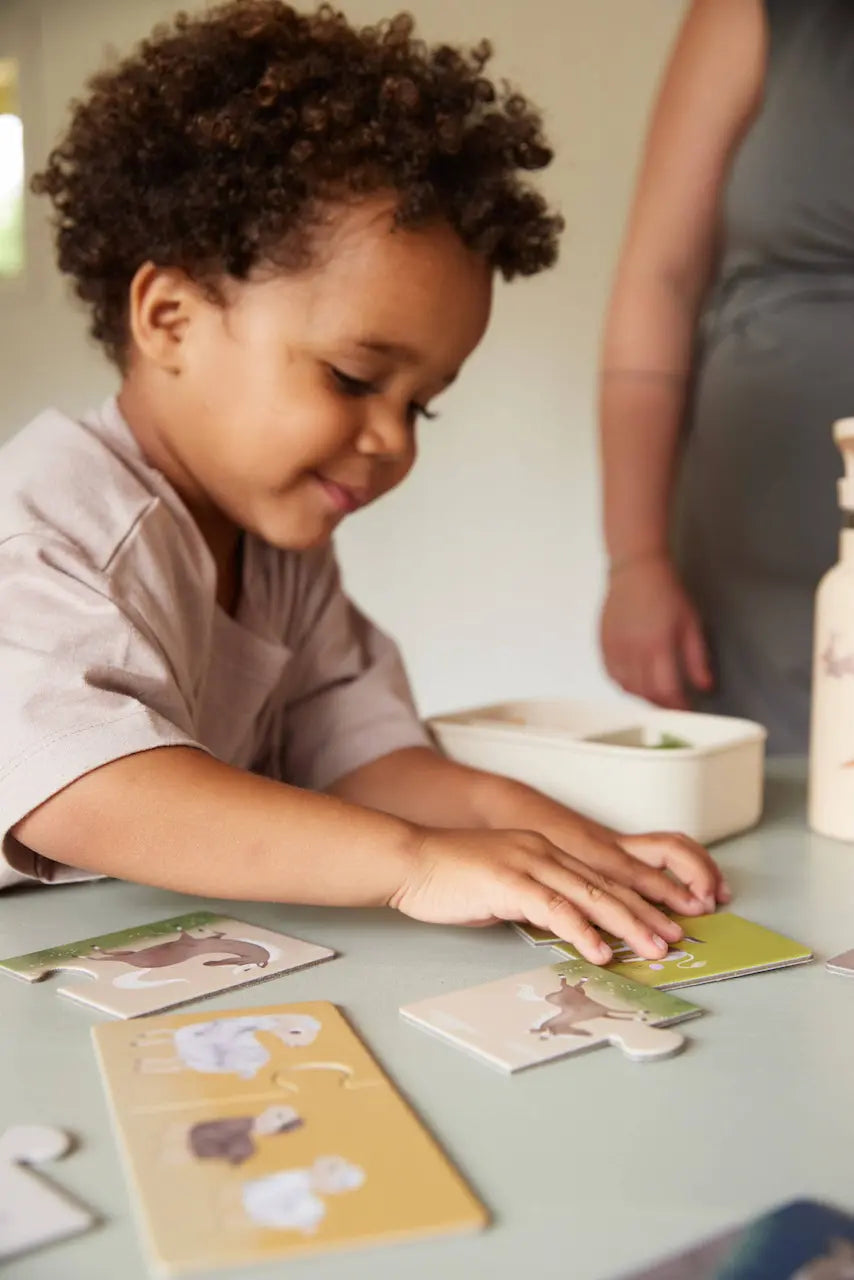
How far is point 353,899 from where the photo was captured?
0.61 meters

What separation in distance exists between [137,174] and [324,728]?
42 cm

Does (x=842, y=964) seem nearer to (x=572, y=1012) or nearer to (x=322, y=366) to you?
(x=572, y=1012)

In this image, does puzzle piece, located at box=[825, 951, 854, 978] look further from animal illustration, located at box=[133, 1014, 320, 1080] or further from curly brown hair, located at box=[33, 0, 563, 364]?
curly brown hair, located at box=[33, 0, 563, 364]

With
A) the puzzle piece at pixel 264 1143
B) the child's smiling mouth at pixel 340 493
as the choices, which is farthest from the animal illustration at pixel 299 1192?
the child's smiling mouth at pixel 340 493

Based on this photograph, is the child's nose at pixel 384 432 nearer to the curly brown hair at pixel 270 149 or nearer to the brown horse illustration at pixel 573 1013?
the curly brown hair at pixel 270 149

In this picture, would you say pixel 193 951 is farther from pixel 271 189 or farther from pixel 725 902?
pixel 271 189

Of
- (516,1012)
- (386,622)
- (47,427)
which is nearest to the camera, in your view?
(516,1012)

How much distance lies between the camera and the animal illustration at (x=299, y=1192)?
0.34 meters

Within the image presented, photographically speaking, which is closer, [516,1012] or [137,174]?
[516,1012]

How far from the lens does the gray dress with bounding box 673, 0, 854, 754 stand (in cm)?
104

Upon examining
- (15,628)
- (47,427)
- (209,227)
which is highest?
(209,227)

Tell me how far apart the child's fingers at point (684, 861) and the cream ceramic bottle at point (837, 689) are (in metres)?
0.14

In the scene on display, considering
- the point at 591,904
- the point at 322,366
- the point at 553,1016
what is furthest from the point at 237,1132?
the point at 322,366

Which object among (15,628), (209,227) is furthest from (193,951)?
(209,227)
